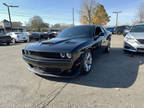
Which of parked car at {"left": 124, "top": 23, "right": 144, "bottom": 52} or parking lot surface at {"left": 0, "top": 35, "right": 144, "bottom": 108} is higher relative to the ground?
parked car at {"left": 124, "top": 23, "right": 144, "bottom": 52}

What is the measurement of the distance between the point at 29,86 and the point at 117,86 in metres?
2.15

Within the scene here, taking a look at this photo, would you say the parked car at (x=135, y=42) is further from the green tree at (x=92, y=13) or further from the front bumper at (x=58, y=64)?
the green tree at (x=92, y=13)

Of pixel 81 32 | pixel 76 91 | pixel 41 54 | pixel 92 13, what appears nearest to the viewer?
pixel 76 91

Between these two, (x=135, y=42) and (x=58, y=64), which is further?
(x=135, y=42)

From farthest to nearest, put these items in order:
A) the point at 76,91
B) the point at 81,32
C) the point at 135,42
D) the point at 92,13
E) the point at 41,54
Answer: the point at 92,13
the point at 135,42
the point at 81,32
the point at 41,54
the point at 76,91

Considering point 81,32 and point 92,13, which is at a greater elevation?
point 92,13

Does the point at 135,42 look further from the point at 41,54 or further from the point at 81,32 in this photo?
the point at 41,54

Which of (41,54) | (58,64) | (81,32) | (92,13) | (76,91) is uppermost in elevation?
(92,13)

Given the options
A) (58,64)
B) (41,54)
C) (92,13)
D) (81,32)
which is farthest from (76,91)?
(92,13)

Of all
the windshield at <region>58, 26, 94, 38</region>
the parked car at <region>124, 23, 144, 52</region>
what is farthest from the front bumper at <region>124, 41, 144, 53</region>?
the windshield at <region>58, 26, 94, 38</region>

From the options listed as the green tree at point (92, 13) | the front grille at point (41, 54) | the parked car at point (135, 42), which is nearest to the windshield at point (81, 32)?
the front grille at point (41, 54)

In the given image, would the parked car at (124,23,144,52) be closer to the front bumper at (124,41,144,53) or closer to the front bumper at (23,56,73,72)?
the front bumper at (124,41,144,53)

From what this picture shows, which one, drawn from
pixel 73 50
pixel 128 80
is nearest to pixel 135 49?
pixel 128 80

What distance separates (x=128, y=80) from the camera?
2.52m
